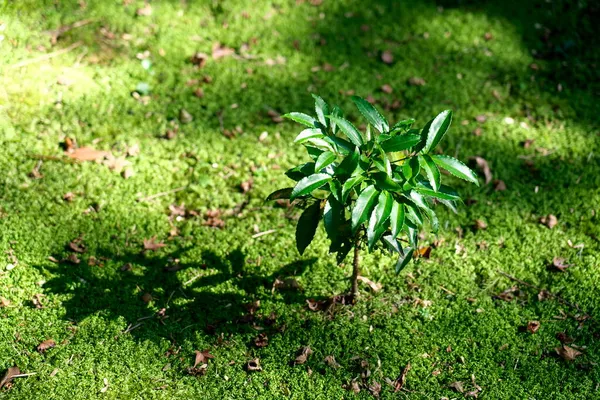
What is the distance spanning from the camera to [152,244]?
356 centimetres

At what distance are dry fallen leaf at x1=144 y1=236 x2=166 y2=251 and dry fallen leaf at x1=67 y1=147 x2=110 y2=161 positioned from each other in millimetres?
781

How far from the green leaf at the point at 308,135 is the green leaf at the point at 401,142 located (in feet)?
0.96

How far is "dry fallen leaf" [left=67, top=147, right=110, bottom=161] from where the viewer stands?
3982 millimetres

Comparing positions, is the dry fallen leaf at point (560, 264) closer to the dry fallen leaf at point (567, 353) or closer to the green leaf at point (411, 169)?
the dry fallen leaf at point (567, 353)

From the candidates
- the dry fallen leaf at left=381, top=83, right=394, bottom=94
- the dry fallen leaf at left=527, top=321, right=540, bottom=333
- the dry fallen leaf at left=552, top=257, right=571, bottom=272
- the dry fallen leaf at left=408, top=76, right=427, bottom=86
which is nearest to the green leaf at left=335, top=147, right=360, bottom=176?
the dry fallen leaf at left=527, top=321, right=540, bottom=333

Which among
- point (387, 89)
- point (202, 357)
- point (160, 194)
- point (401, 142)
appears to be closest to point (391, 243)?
point (401, 142)

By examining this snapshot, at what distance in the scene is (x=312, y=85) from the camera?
15.2 ft

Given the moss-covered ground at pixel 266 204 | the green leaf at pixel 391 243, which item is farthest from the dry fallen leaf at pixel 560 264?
the green leaf at pixel 391 243

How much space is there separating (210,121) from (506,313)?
7.80ft

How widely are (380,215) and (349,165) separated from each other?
0.81 ft

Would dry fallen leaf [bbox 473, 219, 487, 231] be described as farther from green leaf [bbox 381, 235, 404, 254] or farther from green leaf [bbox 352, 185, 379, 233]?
green leaf [bbox 352, 185, 379, 233]

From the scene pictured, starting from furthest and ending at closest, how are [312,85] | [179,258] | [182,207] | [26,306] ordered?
1. [312,85]
2. [182,207]
3. [179,258]
4. [26,306]

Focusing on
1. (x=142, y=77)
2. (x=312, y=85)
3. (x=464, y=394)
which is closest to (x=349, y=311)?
(x=464, y=394)

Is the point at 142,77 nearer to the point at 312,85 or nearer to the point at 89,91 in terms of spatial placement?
the point at 89,91
